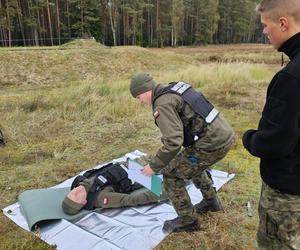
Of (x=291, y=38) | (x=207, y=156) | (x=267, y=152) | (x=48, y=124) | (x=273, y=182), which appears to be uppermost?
(x=291, y=38)

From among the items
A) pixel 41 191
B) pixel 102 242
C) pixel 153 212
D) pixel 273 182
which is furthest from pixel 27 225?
pixel 273 182

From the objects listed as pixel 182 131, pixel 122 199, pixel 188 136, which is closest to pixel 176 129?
pixel 182 131

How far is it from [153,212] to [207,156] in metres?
1.05

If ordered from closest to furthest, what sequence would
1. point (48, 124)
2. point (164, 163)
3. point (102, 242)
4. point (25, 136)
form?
point (164, 163), point (102, 242), point (25, 136), point (48, 124)

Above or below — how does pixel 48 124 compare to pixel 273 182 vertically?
below

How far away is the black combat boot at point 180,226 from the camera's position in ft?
10.9

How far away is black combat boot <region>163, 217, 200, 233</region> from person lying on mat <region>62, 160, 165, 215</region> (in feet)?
1.77

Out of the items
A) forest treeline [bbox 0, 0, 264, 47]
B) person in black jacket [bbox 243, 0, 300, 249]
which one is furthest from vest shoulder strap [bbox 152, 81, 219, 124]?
forest treeline [bbox 0, 0, 264, 47]

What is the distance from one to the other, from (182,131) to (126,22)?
129 feet

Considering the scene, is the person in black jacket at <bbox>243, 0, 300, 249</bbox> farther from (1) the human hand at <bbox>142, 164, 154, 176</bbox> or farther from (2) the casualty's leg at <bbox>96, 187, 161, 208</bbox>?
(2) the casualty's leg at <bbox>96, 187, 161, 208</bbox>

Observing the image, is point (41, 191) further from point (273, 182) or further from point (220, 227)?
point (273, 182)

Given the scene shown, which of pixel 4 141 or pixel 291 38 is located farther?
pixel 4 141

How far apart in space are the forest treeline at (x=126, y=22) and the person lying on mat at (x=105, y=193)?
28670 mm

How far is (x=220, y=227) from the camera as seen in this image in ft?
11.3
